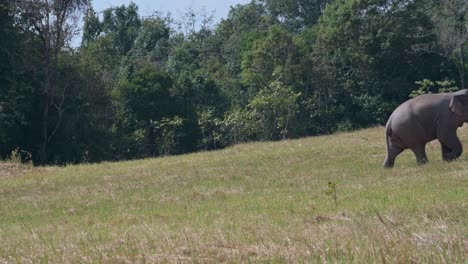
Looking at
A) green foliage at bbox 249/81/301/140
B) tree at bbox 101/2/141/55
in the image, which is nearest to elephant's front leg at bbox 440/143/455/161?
green foliage at bbox 249/81/301/140

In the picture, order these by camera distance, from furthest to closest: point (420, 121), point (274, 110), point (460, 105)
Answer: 1. point (274, 110)
2. point (420, 121)
3. point (460, 105)

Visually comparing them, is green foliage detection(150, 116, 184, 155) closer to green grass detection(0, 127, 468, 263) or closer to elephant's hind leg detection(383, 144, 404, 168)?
green grass detection(0, 127, 468, 263)

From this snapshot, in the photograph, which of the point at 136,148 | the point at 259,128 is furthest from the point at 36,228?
the point at 259,128

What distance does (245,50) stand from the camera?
6078cm

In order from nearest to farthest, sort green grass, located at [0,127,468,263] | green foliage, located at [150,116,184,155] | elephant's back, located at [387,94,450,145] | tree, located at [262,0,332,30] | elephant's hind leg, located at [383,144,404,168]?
green grass, located at [0,127,468,263] → elephant's back, located at [387,94,450,145] → elephant's hind leg, located at [383,144,404,168] → green foliage, located at [150,116,184,155] → tree, located at [262,0,332,30]

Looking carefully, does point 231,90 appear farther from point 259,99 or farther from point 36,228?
point 36,228

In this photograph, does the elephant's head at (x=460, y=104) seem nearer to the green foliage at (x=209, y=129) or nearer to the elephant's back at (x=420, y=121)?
the elephant's back at (x=420, y=121)

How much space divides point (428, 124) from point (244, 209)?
8.69 metres

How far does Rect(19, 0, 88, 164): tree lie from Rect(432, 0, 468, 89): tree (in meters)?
27.4

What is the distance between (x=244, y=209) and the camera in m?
12.3

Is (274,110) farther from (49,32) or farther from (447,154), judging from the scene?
(447,154)

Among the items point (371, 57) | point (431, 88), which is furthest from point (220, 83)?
point (431, 88)

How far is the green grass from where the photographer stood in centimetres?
623

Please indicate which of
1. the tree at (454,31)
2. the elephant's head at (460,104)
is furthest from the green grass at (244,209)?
the tree at (454,31)
